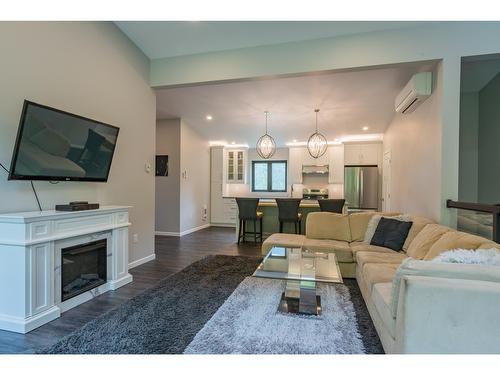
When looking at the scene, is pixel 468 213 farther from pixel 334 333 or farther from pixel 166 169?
pixel 166 169

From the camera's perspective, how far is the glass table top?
2339 mm

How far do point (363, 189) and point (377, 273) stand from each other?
5.18m

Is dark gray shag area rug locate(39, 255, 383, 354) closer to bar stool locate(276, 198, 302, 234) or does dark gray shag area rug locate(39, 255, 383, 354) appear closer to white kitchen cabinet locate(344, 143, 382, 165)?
bar stool locate(276, 198, 302, 234)

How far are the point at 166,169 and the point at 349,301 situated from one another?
4.91 m

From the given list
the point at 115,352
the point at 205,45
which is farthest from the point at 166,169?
the point at 115,352

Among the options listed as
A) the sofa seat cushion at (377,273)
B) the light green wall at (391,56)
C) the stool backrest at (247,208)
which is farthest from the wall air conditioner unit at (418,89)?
the stool backrest at (247,208)

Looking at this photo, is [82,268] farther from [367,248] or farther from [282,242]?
[367,248]

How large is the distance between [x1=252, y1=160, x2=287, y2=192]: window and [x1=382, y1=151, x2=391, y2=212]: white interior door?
108 inches

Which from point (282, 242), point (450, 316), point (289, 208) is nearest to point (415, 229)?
point (282, 242)

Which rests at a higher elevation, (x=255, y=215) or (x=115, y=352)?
(x=255, y=215)

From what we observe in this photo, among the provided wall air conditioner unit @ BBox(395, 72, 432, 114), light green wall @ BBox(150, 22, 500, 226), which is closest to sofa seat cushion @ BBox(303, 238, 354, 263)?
light green wall @ BBox(150, 22, 500, 226)

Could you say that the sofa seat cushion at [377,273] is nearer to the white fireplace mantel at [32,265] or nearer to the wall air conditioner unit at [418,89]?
the wall air conditioner unit at [418,89]

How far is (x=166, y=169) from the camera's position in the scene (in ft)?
20.4
